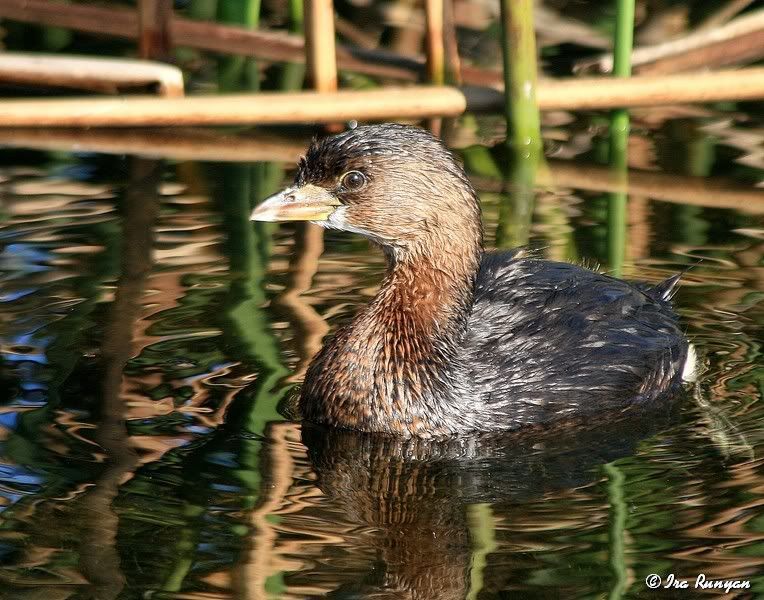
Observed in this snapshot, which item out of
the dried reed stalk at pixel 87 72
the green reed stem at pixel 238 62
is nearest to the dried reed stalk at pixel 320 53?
the dried reed stalk at pixel 87 72

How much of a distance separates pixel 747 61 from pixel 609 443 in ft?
18.1

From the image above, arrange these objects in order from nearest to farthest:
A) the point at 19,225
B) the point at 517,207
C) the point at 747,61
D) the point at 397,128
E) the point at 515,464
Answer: the point at 515,464 → the point at 397,128 → the point at 19,225 → the point at 517,207 → the point at 747,61

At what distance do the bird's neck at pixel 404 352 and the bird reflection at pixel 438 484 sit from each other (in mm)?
89

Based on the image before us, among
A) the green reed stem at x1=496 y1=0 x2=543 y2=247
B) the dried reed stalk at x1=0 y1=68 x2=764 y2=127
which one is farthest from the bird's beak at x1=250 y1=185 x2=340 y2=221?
the dried reed stalk at x1=0 y1=68 x2=764 y2=127

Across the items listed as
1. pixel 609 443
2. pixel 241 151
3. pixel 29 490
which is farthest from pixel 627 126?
pixel 29 490

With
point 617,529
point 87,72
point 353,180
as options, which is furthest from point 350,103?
point 617,529

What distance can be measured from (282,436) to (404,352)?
62cm

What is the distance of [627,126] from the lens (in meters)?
9.70

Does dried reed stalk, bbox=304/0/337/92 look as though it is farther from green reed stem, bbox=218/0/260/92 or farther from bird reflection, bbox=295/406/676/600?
bird reflection, bbox=295/406/676/600

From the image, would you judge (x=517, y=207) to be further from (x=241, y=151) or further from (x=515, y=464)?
(x=515, y=464)

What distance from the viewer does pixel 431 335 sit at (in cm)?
579

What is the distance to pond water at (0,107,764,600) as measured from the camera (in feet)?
14.4

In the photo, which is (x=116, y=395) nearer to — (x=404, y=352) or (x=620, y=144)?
(x=404, y=352)

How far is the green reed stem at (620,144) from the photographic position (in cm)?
755
